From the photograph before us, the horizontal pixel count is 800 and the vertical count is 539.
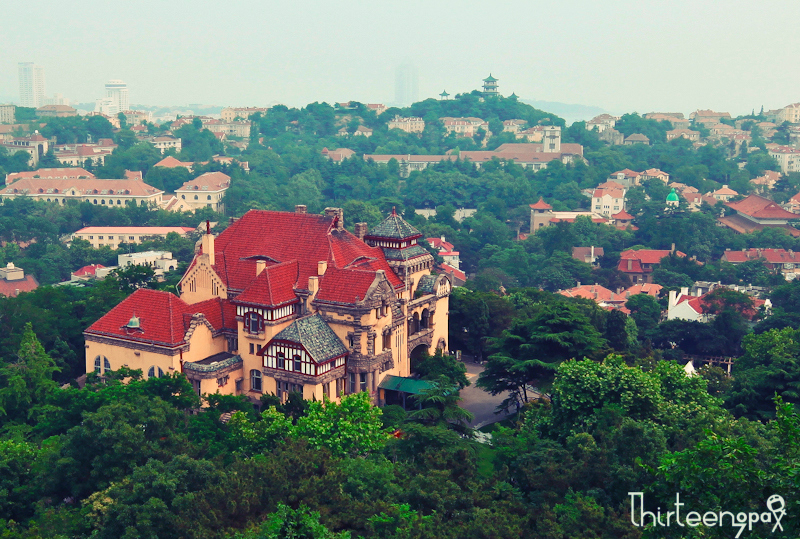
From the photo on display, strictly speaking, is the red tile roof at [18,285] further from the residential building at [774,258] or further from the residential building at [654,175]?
the residential building at [654,175]

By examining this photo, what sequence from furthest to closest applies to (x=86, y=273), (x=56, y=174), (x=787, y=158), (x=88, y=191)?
(x=787, y=158), (x=56, y=174), (x=88, y=191), (x=86, y=273)

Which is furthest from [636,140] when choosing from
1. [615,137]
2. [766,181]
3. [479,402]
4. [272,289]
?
[272,289]

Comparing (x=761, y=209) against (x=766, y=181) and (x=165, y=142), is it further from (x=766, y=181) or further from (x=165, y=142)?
(x=165, y=142)

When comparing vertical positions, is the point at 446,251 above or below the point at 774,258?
below

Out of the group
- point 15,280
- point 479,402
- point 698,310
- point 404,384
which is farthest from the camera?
point 15,280

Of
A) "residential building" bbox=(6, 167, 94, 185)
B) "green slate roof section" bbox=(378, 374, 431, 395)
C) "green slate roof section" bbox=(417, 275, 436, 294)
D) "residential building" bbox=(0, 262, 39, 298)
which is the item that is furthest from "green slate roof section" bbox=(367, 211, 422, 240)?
"residential building" bbox=(6, 167, 94, 185)

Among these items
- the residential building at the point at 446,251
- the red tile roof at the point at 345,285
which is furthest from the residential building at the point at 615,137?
the red tile roof at the point at 345,285

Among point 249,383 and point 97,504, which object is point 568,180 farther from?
point 97,504
